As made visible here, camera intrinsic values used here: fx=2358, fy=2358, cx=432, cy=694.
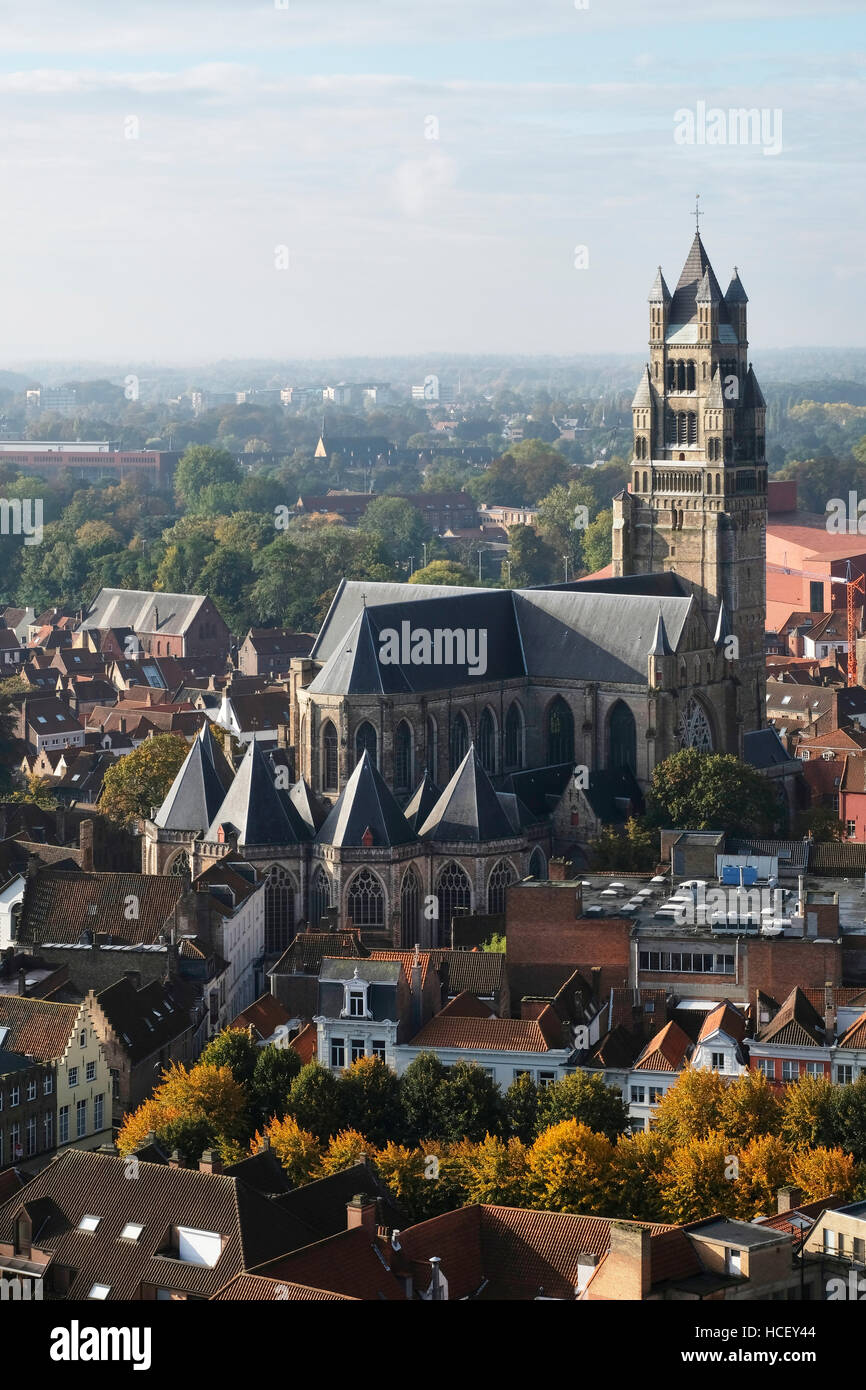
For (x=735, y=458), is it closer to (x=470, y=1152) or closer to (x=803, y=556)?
(x=470, y=1152)

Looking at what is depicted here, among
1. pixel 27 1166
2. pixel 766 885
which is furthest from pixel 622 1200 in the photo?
pixel 766 885

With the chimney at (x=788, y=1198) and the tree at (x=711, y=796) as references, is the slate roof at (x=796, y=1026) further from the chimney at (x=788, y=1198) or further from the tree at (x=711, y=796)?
the tree at (x=711, y=796)

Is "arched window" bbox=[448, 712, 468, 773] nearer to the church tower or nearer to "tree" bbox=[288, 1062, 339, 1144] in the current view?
the church tower

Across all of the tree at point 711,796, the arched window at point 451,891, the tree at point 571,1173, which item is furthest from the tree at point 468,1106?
the tree at point 711,796

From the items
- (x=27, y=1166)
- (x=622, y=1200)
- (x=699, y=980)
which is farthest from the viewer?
(x=699, y=980)

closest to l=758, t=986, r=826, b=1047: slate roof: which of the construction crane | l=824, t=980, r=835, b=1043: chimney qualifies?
l=824, t=980, r=835, b=1043: chimney

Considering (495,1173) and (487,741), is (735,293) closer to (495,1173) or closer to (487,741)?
(487,741)

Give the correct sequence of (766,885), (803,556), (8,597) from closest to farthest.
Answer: (766,885)
(803,556)
(8,597)
